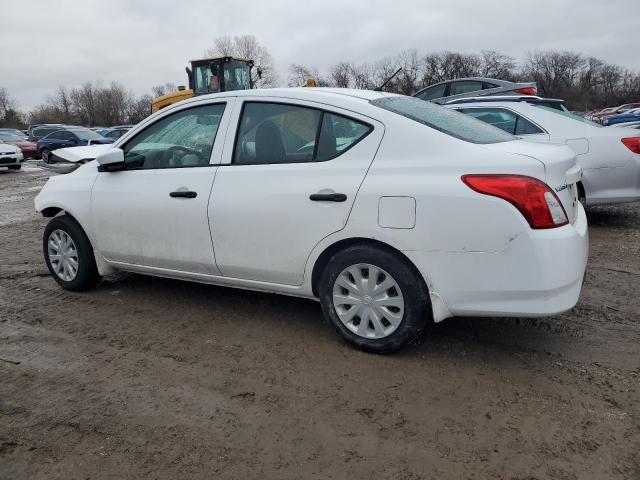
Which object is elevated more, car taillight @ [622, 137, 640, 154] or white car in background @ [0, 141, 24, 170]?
car taillight @ [622, 137, 640, 154]

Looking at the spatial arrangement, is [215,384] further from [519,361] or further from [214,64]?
[214,64]

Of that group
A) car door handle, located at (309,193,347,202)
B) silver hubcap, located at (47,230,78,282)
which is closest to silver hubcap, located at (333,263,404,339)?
car door handle, located at (309,193,347,202)

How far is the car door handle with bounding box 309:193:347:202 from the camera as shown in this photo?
10.5 feet

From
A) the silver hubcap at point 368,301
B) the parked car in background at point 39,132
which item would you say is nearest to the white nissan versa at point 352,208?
the silver hubcap at point 368,301

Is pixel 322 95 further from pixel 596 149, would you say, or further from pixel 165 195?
pixel 596 149

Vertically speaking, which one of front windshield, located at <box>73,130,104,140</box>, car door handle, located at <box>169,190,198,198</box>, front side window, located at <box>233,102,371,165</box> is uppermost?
front side window, located at <box>233,102,371,165</box>

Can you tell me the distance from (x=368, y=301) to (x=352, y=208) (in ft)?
1.89

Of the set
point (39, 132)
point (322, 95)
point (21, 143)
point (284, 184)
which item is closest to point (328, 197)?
point (284, 184)

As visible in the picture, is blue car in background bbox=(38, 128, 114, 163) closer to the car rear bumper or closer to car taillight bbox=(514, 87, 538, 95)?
car taillight bbox=(514, 87, 538, 95)

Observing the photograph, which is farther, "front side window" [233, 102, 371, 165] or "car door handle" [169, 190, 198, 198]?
"car door handle" [169, 190, 198, 198]

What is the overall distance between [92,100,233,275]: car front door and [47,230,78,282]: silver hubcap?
36 centimetres

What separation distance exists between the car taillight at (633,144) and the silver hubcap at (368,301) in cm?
437

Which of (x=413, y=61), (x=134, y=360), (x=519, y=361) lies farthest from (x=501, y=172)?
(x=413, y=61)

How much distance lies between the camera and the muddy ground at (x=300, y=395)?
93.7 inches
